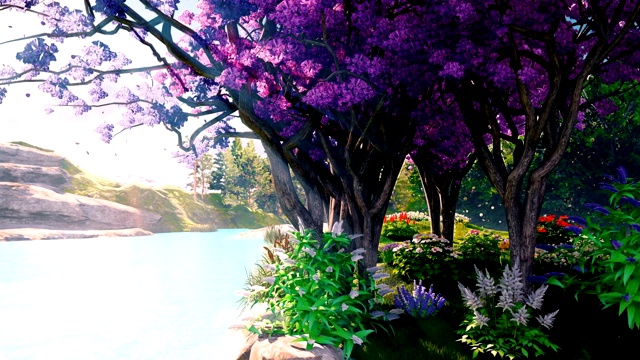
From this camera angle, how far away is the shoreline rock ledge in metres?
46.6

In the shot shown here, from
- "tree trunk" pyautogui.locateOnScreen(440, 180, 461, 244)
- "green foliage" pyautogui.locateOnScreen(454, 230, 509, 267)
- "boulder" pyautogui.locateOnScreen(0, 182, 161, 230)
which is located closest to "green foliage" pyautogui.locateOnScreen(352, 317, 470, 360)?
"green foliage" pyautogui.locateOnScreen(454, 230, 509, 267)

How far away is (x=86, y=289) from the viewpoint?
16062 mm

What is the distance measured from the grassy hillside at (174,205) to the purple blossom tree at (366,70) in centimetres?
5499

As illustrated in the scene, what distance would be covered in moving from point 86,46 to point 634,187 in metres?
8.77

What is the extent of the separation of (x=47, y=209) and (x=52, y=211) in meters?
0.50

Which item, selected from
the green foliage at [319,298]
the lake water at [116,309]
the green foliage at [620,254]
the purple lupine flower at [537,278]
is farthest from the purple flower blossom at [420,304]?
the lake water at [116,309]

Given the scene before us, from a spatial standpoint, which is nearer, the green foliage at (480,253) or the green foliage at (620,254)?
the green foliage at (620,254)

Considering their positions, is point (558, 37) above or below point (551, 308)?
above

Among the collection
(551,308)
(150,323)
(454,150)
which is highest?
(454,150)

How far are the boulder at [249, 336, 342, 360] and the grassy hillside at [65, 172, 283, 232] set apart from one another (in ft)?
188

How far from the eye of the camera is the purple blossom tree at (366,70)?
6582mm

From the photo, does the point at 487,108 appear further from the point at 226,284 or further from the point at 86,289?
the point at 86,289

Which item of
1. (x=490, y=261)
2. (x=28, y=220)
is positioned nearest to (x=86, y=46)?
(x=490, y=261)

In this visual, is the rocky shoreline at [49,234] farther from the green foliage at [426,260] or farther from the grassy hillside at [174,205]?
the green foliage at [426,260]
